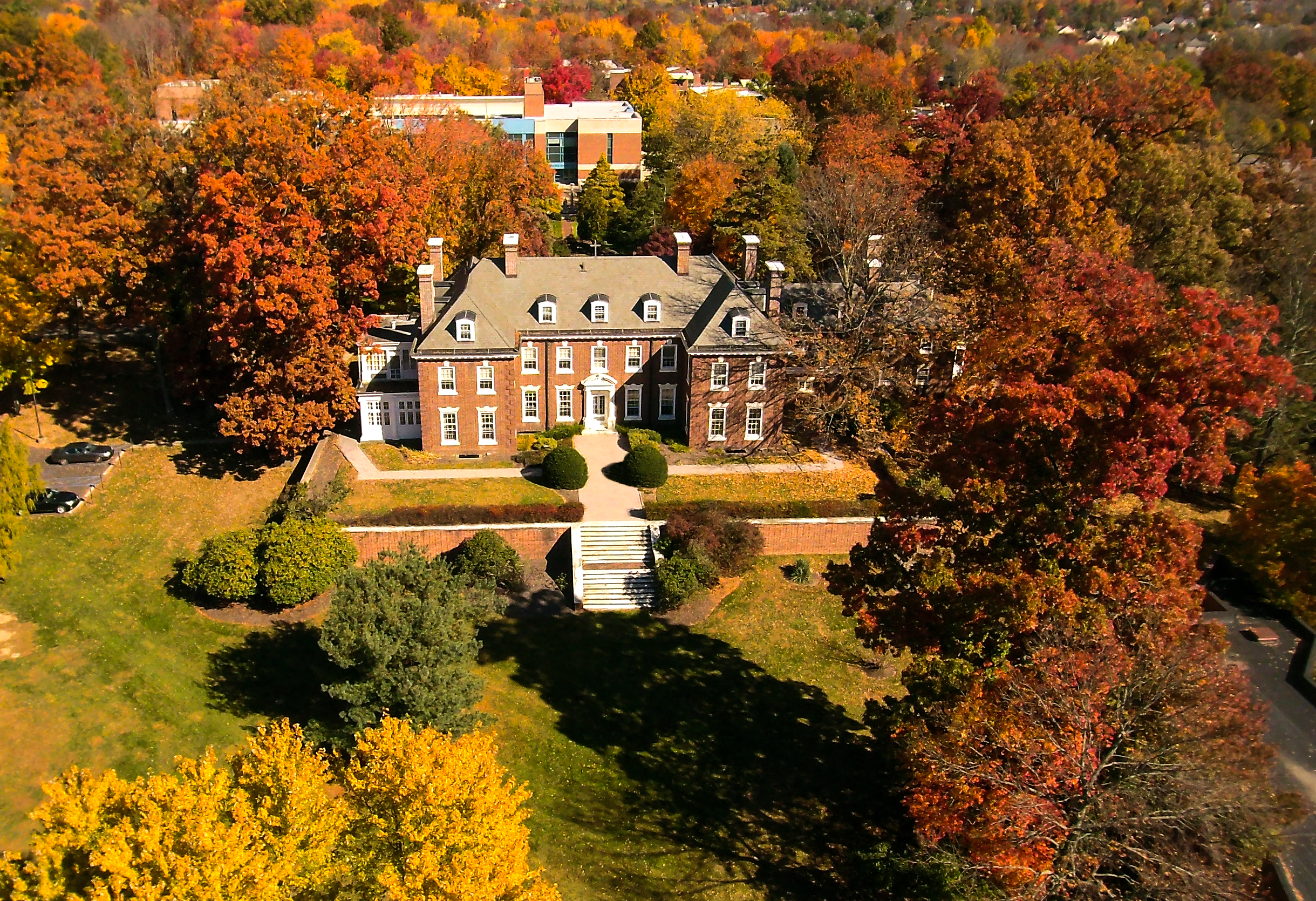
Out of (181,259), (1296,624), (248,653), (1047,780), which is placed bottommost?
(248,653)

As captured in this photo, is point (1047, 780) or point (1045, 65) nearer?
point (1047, 780)

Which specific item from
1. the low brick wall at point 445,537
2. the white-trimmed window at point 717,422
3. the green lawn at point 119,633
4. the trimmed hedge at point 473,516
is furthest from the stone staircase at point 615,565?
the green lawn at point 119,633

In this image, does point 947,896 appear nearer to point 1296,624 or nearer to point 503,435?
point 1296,624

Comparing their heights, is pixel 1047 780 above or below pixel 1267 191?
below

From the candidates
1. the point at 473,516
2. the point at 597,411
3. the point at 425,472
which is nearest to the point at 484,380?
the point at 425,472

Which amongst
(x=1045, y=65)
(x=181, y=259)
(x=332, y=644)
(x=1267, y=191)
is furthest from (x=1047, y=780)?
(x=1045, y=65)

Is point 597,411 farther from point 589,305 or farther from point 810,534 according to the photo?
point 810,534

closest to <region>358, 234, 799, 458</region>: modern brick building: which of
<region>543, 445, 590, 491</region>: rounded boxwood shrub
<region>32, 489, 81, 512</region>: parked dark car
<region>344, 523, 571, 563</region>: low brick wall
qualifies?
<region>543, 445, 590, 491</region>: rounded boxwood shrub
